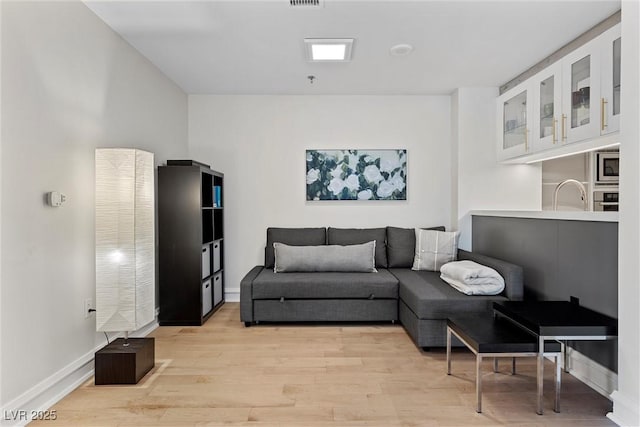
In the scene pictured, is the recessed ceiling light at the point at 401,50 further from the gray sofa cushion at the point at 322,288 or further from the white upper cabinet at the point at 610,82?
the gray sofa cushion at the point at 322,288

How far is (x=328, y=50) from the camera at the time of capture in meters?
3.35

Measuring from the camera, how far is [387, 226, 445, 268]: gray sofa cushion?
4449 mm

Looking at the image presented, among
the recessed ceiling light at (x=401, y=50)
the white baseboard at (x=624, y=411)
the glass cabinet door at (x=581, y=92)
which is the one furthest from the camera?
the recessed ceiling light at (x=401, y=50)

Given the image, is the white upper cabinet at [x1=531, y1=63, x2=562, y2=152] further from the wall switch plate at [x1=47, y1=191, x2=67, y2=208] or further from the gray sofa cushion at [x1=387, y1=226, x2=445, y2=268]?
the wall switch plate at [x1=47, y1=191, x2=67, y2=208]

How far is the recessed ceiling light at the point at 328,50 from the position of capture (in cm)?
317

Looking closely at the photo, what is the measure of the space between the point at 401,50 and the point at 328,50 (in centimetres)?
61

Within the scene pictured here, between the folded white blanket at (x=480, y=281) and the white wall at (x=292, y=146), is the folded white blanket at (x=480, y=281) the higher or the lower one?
the lower one

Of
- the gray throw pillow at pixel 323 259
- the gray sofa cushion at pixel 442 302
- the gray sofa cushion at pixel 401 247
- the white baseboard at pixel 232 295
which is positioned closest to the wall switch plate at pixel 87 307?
the gray throw pillow at pixel 323 259

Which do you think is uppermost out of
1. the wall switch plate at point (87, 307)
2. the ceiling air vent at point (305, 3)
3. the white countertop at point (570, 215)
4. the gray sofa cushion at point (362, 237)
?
the ceiling air vent at point (305, 3)

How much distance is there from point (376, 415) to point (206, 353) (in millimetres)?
1526

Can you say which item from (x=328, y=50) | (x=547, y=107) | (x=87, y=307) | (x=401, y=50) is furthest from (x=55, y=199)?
(x=547, y=107)

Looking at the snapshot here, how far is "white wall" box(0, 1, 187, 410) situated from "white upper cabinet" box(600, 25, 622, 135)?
3423 mm

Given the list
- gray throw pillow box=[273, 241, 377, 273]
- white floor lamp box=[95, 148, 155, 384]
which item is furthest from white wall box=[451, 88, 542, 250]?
white floor lamp box=[95, 148, 155, 384]

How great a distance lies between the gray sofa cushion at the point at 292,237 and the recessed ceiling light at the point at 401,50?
2024 millimetres
